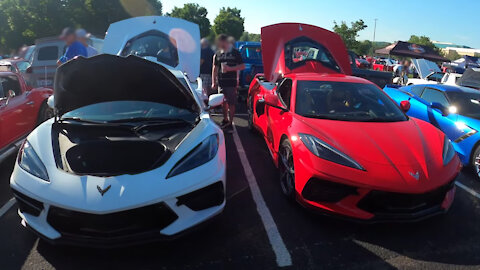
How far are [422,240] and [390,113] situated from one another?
5.20 feet

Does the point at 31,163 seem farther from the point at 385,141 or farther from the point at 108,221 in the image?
the point at 385,141

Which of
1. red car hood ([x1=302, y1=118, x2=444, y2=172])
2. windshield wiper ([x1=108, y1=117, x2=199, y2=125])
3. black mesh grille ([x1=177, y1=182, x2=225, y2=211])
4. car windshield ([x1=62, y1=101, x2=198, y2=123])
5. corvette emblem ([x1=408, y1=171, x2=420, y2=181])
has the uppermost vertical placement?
car windshield ([x1=62, y1=101, x2=198, y2=123])

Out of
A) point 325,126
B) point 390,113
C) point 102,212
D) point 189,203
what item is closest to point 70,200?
point 102,212

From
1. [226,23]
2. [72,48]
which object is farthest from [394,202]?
[226,23]

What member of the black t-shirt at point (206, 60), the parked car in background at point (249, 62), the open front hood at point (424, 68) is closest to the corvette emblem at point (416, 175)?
the black t-shirt at point (206, 60)

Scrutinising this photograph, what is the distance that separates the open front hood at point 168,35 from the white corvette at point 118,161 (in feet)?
10.3

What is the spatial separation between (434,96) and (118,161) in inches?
219

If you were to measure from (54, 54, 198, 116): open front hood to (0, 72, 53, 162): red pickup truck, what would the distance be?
4.67 feet

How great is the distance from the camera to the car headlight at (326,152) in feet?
8.96

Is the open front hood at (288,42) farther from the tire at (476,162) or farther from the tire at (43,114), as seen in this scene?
the tire at (43,114)

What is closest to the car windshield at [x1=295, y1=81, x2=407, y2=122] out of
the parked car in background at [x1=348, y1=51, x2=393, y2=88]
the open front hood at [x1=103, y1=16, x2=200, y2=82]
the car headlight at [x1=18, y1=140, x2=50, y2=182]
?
the car headlight at [x1=18, y1=140, x2=50, y2=182]

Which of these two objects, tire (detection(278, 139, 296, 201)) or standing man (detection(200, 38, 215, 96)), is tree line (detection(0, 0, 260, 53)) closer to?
standing man (detection(200, 38, 215, 96))

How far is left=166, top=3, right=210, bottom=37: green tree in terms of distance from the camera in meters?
55.3

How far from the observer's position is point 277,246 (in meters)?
2.57
